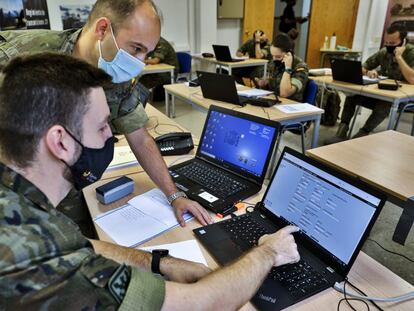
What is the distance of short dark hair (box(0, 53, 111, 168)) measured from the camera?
0.67 meters

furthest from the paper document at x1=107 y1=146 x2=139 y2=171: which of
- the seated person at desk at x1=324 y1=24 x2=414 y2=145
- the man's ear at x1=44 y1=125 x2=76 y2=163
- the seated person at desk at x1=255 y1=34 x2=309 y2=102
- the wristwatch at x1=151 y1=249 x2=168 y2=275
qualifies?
the seated person at desk at x1=324 y1=24 x2=414 y2=145

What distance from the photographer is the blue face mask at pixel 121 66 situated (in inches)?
55.0

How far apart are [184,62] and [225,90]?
2.92 meters

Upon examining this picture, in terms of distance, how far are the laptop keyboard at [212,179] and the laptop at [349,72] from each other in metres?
2.71

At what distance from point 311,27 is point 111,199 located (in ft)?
22.9

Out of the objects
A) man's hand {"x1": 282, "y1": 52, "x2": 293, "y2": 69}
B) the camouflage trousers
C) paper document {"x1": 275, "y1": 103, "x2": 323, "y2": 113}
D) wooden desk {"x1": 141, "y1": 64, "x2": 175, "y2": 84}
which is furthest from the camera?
wooden desk {"x1": 141, "y1": 64, "x2": 175, "y2": 84}

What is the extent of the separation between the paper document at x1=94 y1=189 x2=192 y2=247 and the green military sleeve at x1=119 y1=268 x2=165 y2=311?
1.33 feet

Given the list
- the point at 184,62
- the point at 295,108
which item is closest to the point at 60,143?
the point at 295,108

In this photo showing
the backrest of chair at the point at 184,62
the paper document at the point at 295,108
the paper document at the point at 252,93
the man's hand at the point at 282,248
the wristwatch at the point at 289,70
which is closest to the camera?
the man's hand at the point at 282,248

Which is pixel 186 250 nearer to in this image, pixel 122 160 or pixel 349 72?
pixel 122 160

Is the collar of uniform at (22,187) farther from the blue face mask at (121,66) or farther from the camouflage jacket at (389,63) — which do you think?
the camouflage jacket at (389,63)

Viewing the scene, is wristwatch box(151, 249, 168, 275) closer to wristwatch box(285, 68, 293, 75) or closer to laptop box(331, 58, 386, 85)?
wristwatch box(285, 68, 293, 75)

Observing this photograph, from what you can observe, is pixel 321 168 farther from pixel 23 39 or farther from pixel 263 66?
pixel 263 66

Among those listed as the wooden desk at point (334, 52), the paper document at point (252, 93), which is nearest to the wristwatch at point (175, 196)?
the paper document at point (252, 93)
